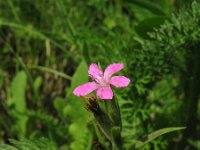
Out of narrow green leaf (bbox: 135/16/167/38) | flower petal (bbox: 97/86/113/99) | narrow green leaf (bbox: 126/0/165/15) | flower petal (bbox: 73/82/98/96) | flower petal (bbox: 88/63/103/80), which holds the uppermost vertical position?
narrow green leaf (bbox: 126/0/165/15)

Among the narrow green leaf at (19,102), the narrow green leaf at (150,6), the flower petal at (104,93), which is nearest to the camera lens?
the flower petal at (104,93)

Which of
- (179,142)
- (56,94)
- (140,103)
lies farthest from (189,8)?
(56,94)

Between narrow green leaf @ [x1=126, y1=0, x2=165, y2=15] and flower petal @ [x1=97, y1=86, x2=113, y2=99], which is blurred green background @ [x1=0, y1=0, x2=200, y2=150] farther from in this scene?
flower petal @ [x1=97, y1=86, x2=113, y2=99]

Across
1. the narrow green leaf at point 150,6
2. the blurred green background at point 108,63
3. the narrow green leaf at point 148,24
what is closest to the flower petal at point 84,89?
the blurred green background at point 108,63

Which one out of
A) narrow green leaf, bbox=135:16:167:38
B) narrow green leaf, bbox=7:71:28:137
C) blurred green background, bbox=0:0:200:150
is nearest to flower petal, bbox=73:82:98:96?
blurred green background, bbox=0:0:200:150

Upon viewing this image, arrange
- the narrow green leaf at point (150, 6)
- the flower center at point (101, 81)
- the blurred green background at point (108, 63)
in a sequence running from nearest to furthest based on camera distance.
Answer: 1. the flower center at point (101, 81)
2. the blurred green background at point (108, 63)
3. the narrow green leaf at point (150, 6)

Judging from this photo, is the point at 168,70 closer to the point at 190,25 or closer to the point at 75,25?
the point at 190,25

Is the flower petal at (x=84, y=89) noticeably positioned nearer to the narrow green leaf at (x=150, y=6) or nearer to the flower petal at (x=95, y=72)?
the flower petal at (x=95, y=72)
